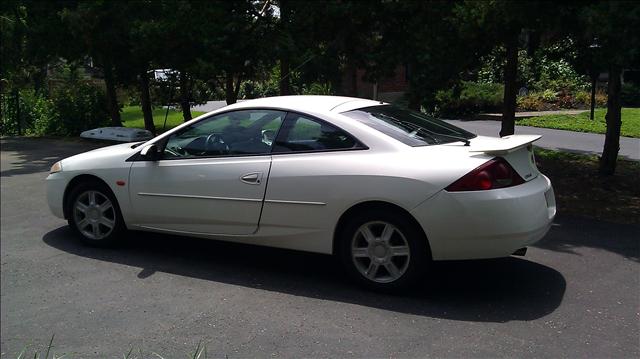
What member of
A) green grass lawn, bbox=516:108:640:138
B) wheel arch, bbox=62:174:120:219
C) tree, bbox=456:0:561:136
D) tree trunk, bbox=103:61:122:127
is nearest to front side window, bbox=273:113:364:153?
wheel arch, bbox=62:174:120:219

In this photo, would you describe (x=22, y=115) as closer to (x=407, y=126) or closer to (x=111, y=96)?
(x=111, y=96)

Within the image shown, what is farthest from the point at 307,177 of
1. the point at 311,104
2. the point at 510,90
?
the point at 510,90

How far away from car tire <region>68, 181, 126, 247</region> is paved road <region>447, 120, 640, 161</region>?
10.3m

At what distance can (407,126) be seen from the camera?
201 inches

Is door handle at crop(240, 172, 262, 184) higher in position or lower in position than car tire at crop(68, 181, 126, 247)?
higher

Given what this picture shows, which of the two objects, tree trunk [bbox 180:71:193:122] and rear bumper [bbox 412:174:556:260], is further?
tree trunk [bbox 180:71:193:122]

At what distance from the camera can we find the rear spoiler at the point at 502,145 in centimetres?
450

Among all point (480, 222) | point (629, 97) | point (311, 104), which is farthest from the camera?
point (629, 97)

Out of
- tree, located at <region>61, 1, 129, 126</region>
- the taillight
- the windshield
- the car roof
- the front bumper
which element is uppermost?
tree, located at <region>61, 1, 129, 126</region>

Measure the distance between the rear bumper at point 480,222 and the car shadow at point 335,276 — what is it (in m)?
0.38

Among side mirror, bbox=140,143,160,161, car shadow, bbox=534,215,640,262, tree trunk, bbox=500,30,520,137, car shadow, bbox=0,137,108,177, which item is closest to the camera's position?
side mirror, bbox=140,143,160,161

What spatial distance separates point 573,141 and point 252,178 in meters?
12.2

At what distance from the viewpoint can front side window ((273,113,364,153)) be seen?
493 cm

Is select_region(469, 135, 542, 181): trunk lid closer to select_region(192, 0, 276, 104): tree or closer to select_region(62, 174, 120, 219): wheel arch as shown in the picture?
select_region(62, 174, 120, 219): wheel arch
